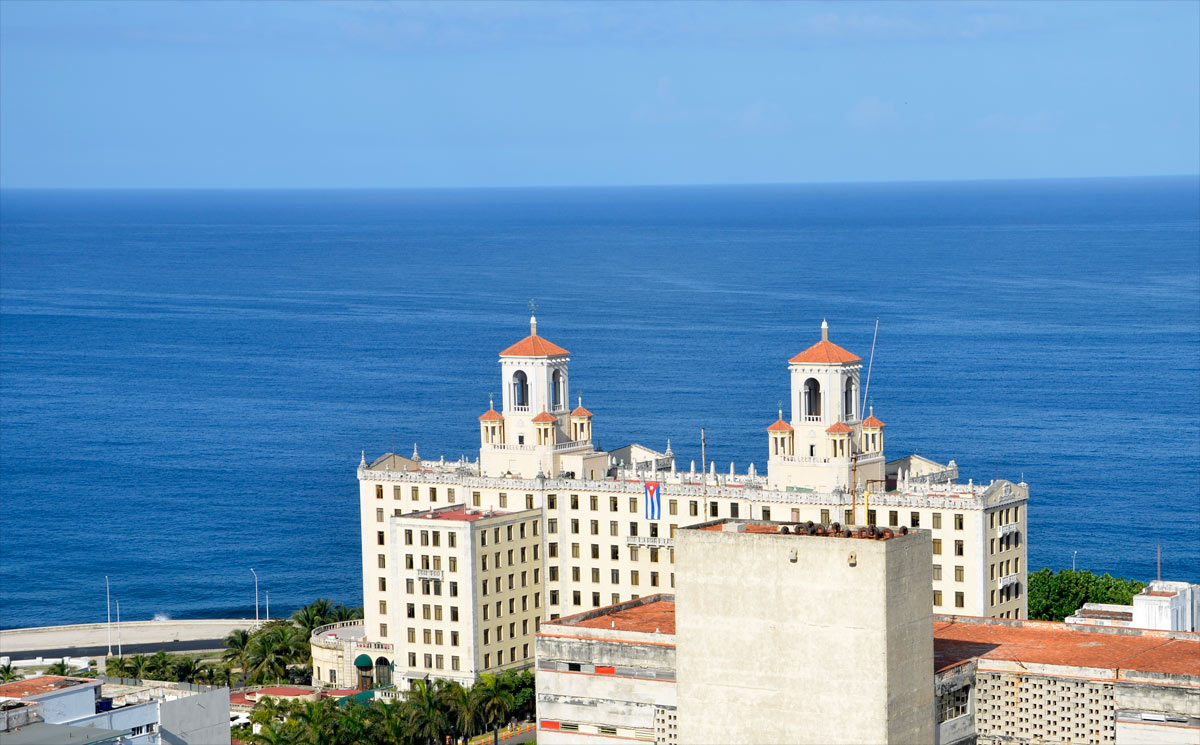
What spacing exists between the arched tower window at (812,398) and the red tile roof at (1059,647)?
36474 millimetres

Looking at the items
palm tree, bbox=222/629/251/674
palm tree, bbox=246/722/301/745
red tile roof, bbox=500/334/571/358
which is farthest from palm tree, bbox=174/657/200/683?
red tile roof, bbox=500/334/571/358

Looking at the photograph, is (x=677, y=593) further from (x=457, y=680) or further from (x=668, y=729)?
(x=457, y=680)

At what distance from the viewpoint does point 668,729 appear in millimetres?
85312

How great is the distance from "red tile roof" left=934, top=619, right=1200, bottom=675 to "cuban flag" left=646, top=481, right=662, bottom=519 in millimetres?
38260

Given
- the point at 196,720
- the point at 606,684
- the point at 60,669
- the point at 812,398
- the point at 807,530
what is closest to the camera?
the point at 807,530

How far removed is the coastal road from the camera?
487ft

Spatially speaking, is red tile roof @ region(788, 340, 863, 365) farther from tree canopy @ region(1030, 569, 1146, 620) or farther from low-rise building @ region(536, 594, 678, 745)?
low-rise building @ region(536, 594, 678, 745)

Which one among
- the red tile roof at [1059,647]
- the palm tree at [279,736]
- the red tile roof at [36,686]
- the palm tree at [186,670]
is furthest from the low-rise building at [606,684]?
the palm tree at [186,670]

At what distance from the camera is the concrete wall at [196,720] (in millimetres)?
90750

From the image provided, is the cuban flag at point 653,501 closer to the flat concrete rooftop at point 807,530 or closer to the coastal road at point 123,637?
the coastal road at point 123,637

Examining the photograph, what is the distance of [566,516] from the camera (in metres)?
134

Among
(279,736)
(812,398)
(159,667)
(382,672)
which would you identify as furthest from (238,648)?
(812,398)

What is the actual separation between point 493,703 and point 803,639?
148 ft

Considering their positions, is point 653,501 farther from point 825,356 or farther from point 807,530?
point 807,530
